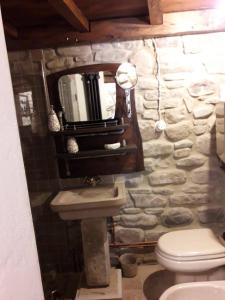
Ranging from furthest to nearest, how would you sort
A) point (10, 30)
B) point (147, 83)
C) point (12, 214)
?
point (147, 83)
point (10, 30)
point (12, 214)

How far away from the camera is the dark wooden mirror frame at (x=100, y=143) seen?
237cm

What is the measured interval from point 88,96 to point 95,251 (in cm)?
125

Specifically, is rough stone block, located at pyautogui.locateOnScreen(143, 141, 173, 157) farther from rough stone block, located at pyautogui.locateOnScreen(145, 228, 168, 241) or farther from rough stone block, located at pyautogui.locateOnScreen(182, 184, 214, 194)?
rough stone block, located at pyautogui.locateOnScreen(145, 228, 168, 241)

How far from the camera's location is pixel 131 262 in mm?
2590

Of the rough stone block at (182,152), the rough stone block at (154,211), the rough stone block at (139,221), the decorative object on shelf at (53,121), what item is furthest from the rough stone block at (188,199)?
the decorative object on shelf at (53,121)

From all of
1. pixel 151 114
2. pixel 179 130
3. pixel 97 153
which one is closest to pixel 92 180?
pixel 97 153

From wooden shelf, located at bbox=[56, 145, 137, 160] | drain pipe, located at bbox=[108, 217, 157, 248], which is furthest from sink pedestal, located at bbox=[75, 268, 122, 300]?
wooden shelf, located at bbox=[56, 145, 137, 160]

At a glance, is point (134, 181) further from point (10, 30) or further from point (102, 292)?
point (10, 30)

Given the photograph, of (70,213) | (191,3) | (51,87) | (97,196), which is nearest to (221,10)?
(191,3)

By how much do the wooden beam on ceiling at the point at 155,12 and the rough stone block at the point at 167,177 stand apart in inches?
47.6

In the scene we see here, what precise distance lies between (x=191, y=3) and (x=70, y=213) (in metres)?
1.76

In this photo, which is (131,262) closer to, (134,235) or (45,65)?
(134,235)

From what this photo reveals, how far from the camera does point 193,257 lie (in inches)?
76.3

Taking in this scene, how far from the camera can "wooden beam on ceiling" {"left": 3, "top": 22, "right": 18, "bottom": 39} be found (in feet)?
6.77
